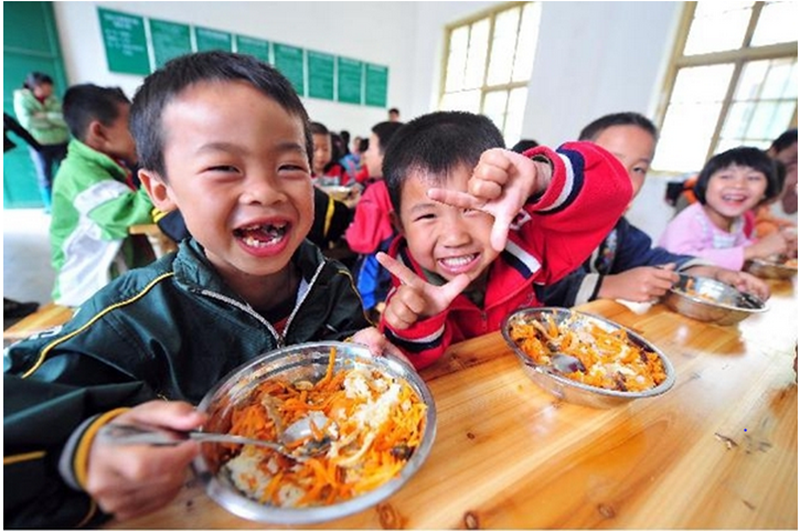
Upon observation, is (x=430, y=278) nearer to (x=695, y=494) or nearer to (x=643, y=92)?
(x=695, y=494)

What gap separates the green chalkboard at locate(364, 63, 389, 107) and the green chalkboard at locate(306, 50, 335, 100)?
2.50 feet

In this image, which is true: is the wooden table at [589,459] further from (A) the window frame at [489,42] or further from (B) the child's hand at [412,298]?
(A) the window frame at [489,42]

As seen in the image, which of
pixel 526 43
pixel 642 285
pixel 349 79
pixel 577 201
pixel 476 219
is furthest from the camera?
pixel 349 79

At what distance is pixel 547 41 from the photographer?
15.0ft

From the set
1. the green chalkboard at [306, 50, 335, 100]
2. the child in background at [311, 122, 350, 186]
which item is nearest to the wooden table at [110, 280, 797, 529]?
the child in background at [311, 122, 350, 186]

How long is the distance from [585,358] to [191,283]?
82cm

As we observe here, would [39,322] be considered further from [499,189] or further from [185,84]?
[499,189]

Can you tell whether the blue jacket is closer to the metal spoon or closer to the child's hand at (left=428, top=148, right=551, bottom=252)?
the child's hand at (left=428, top=148, right=551, bottom=252)

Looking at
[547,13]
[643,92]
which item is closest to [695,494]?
[643,92]

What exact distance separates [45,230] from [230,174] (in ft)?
17.6

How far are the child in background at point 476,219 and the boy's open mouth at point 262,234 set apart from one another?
0.22 meters

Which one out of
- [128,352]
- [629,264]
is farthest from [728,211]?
[128,352]

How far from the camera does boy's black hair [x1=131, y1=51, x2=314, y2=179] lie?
0.67 meters

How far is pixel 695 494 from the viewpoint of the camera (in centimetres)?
45
